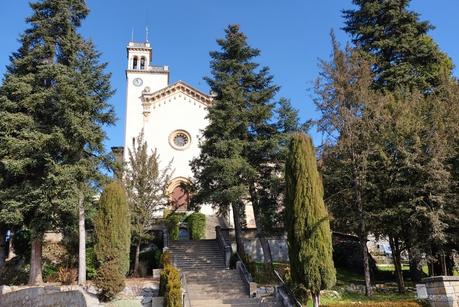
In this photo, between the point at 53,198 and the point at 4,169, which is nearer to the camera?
the point at 53,198

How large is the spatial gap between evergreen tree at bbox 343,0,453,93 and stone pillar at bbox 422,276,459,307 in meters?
11.8

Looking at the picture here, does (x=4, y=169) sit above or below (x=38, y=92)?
below

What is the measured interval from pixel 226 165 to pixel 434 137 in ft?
27.8

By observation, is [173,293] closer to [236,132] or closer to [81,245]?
[81,245]

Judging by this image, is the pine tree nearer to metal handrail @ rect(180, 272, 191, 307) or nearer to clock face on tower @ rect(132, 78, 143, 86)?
metal handrail @ rect(180, 272, 191, 307)

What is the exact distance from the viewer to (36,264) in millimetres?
17281

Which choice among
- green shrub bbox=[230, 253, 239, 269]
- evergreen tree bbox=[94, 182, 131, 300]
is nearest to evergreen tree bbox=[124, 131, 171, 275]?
evergreen tree bbox=[94, 182, 131, 300]

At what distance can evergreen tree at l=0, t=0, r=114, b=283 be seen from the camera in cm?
1678

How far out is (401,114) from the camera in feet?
55.5

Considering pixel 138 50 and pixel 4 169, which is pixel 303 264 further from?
pixel 138 50

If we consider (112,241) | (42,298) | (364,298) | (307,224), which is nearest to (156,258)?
(112,241)

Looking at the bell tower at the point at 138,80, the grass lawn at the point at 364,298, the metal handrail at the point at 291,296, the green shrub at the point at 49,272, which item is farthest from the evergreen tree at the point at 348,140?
the bell tower at the point at 138,80

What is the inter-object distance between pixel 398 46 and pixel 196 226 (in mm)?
15436

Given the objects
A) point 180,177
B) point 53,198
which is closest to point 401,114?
point 53,198
